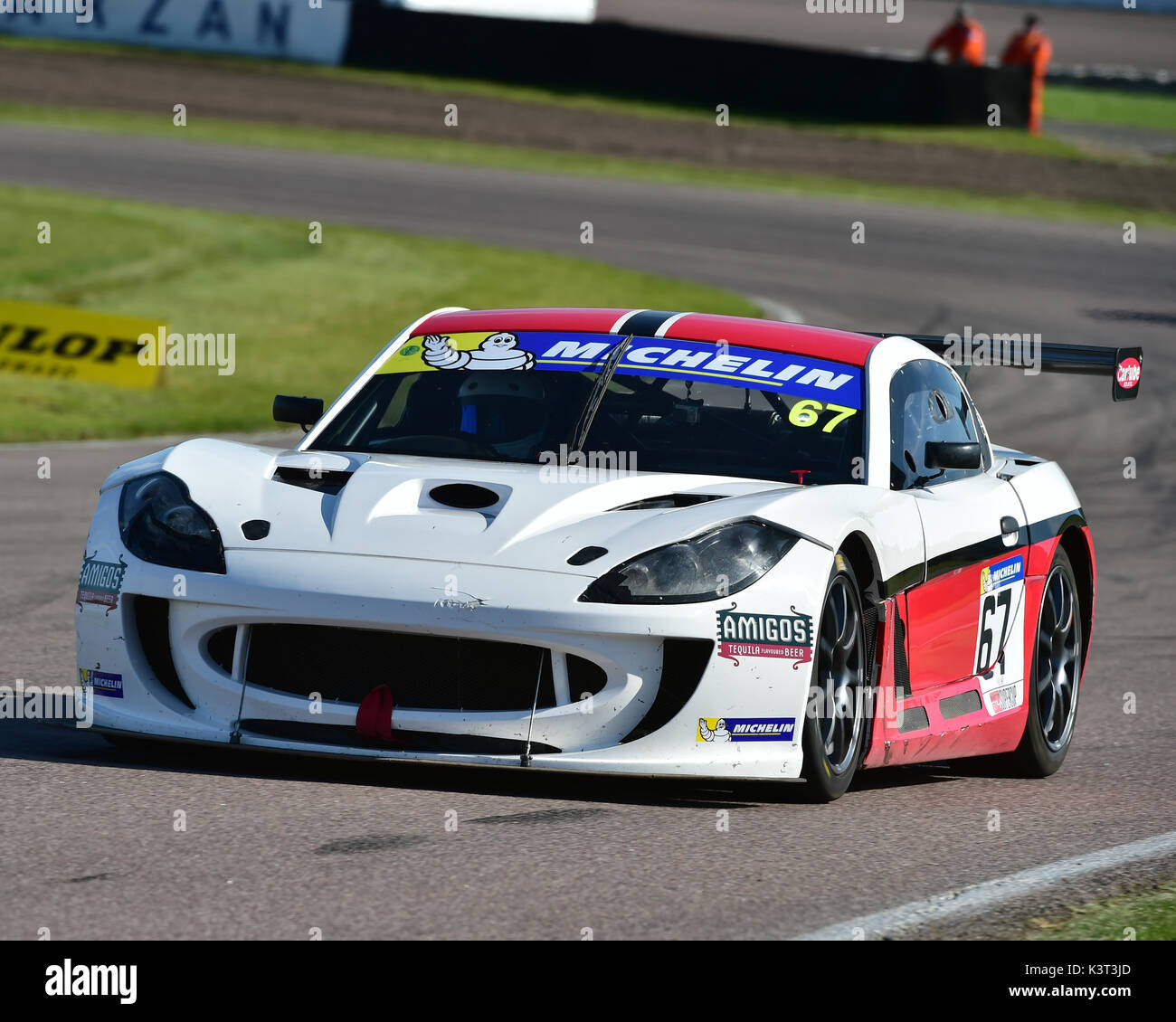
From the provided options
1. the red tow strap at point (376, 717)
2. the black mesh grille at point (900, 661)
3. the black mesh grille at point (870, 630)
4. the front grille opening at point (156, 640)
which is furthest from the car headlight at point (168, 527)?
the black mesh grille at point (900, 661)

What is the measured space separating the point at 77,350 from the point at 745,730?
11.8 meters

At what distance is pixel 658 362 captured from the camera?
6.74 metres

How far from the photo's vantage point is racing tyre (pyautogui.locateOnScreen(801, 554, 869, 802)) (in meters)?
5.68

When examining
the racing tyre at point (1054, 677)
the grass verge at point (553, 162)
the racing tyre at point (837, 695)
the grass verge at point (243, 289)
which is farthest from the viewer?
the grass verge at point (553, 162)

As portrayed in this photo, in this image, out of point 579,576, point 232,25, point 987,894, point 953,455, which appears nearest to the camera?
point 987,894

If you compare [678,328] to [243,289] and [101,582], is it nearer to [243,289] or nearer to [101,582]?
[101,582]

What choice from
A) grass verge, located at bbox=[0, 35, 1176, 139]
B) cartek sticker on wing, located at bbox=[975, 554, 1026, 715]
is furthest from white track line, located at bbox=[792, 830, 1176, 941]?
grass verge, located at bbox=[0, 35, 1176, 139]

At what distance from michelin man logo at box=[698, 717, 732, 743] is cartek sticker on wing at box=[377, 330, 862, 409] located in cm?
138

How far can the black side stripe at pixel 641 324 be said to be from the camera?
6.95 m

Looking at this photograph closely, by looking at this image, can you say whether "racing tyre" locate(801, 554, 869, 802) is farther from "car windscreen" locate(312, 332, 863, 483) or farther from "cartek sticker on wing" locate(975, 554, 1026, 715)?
"cartek sticker on wing" locate(975, 554, 1026, 715)

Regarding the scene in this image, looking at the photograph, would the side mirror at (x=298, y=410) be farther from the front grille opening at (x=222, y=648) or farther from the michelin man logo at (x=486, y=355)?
the front grille opening at (x=222, y=648)

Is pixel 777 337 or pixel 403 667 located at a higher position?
pixel 777 337

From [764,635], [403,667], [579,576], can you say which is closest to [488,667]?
[403,667]

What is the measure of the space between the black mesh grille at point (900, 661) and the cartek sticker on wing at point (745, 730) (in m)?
0.71
